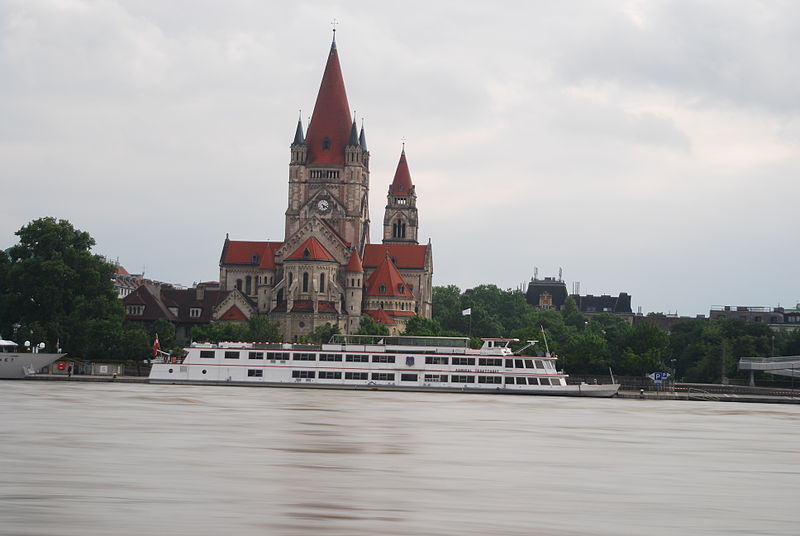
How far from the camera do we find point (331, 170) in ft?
439

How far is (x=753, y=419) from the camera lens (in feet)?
198

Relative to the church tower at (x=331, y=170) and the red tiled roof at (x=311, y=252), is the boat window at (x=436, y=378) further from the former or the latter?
the church tower at (x=331, y=170)

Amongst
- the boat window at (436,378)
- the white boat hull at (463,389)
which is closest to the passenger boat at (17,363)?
the white boat hull at (463,389)

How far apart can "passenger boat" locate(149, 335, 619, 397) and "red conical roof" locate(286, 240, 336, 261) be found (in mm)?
40153

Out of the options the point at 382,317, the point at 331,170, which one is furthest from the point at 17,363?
the point at 331,170

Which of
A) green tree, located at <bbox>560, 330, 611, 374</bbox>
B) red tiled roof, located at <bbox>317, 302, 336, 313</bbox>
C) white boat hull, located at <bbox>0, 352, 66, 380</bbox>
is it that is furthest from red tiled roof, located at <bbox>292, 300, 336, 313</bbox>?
white boat hull, located at <bbox>0, 352, 66, 380</bbox>

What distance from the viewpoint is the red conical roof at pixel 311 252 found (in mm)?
122625

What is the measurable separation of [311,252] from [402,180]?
1318 inches

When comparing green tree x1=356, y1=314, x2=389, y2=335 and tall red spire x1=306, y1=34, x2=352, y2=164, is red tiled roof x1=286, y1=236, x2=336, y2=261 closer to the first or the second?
green tree x1=356, y1=314, x2=389, y2=335

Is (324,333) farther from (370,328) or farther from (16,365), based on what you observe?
(16,365)

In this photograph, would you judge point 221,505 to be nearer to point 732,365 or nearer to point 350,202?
point 732,365

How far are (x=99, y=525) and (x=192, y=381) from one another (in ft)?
201

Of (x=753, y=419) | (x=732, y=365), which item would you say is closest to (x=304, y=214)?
(x=732, y=365)

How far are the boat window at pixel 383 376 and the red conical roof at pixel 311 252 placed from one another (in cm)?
4260
